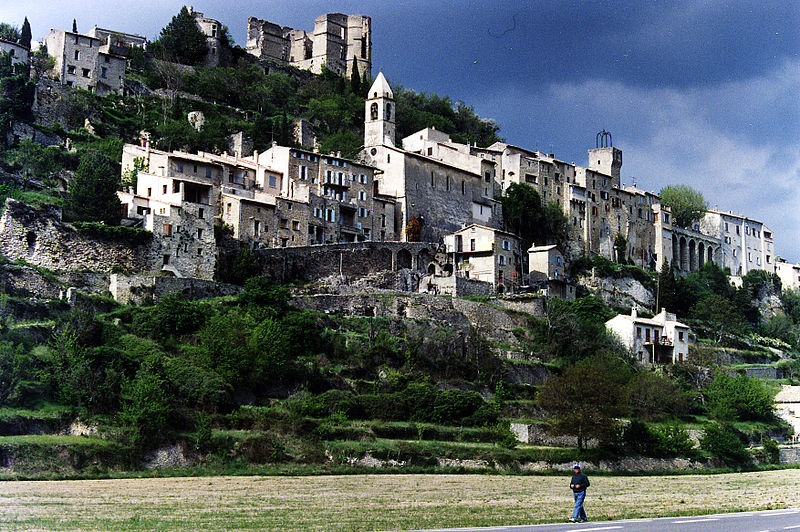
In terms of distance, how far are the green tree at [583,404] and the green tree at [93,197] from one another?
28.4 metres

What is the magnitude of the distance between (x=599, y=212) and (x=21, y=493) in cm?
7096

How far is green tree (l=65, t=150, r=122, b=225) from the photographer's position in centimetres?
6072

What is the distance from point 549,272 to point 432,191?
37.8 ft

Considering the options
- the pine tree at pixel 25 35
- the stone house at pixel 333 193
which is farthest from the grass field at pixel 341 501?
the pine tree at pixel 25 35

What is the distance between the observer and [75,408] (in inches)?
1678

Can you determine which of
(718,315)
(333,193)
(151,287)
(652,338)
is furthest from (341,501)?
(718,315)

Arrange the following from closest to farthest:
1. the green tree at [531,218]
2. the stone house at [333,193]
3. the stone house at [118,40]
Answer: the stone house at [333,193]
the green tree at [531,218]
the stone house at [118,40]

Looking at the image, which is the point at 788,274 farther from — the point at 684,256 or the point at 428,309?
the point at 428,309

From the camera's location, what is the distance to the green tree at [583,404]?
51.8 metres

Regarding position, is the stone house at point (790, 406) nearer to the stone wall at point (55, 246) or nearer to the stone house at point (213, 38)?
the stone wall at point (55, 246)

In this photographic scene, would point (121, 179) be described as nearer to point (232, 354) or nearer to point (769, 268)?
point (232, 354)

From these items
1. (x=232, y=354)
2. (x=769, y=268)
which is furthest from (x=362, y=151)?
(x=769, y=268)

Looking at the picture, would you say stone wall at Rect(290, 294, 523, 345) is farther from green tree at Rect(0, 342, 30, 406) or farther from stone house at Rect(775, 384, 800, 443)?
green tree at Rect(0, 342, 30, 406)

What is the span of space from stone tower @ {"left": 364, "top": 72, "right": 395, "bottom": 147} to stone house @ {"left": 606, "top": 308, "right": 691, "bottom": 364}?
28.5 metres
